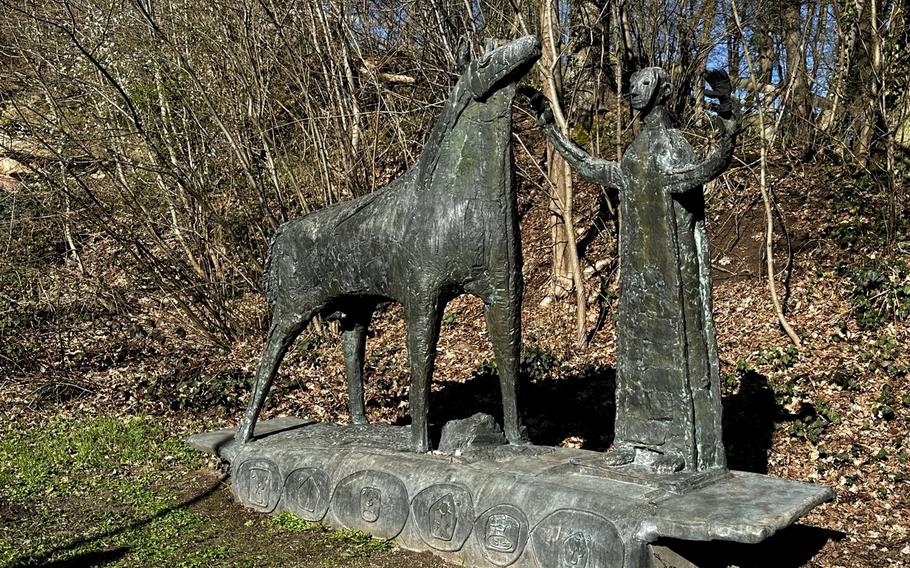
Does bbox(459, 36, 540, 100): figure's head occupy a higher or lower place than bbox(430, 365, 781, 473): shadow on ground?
higher

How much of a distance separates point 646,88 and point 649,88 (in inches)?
0.6

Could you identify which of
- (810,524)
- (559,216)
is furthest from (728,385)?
(559,216)

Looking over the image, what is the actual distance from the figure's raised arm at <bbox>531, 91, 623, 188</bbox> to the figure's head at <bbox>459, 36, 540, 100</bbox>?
0.19 meters

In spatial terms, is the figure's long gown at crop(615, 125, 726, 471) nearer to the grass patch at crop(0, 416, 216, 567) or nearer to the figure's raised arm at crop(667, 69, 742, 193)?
the figure's raised arm at crop(667, 69, 742, 193)

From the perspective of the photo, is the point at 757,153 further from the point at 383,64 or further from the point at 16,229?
the point at 16,229

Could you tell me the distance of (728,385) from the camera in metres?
8.00

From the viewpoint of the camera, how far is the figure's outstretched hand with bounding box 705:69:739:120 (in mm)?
4340

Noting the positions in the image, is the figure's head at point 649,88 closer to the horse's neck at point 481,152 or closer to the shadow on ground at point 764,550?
the horse's neck at point 481,152

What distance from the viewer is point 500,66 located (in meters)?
5.28

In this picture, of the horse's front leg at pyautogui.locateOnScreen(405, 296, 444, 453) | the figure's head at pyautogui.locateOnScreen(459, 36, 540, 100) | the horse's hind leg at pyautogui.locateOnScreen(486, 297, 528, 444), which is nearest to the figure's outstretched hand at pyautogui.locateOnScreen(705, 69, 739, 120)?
the figure's head at pyautogui.locateOnScreen(459, 36, 540, 100)

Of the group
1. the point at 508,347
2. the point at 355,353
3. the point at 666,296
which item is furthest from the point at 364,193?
the point at 666,296

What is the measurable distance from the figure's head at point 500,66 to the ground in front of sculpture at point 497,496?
1997 millimetres

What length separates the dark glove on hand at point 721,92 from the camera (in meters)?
4.35

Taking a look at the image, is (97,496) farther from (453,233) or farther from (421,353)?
(453,233)
